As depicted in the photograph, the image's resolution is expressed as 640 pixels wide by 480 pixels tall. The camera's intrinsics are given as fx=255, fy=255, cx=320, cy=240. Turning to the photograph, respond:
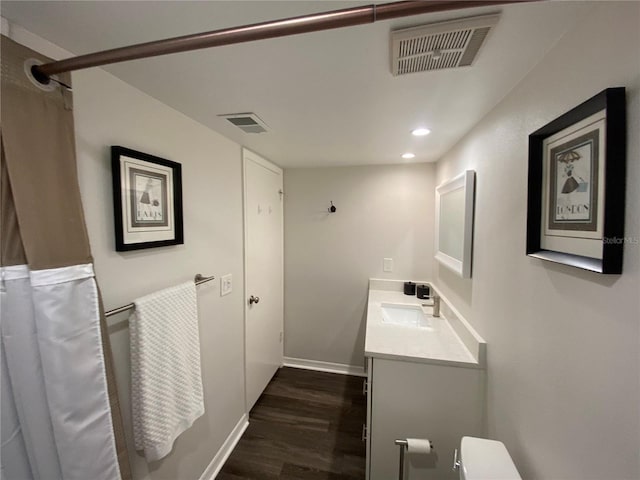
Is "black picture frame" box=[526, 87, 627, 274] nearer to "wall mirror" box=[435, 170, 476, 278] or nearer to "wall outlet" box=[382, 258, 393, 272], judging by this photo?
"wall mirror" box=[435, 170, 476, 278]

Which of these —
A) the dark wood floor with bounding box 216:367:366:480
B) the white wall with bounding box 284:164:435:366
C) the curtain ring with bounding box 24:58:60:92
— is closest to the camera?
the curtain ring with bounding box 24:58:60:92

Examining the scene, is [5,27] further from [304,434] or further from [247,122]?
[304,434]

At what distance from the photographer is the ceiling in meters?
0.69

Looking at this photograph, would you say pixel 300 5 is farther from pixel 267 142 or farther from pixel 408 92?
pixel 267 142

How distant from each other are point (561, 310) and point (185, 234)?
163cm

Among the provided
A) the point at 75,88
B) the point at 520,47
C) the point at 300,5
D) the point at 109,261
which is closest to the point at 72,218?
the point at 109,261

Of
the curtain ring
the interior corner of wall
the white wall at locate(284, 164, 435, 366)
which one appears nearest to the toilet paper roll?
the white wall at locate(284, 164, 435, 366)

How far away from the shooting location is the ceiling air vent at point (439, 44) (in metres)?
0.73

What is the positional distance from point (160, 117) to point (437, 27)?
1214 mm

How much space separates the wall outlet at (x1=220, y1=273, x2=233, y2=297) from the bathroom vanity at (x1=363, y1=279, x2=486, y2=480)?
101cm

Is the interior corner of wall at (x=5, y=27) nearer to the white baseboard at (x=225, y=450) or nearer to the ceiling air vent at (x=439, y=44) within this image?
the ceiling air vent at (x=439, y=44)

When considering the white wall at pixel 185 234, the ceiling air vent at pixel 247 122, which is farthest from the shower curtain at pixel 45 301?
the ceiling air vent at pixel 247 122

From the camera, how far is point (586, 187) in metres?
0.69

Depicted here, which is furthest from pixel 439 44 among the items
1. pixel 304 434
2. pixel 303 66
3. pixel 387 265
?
pixel 304 434
